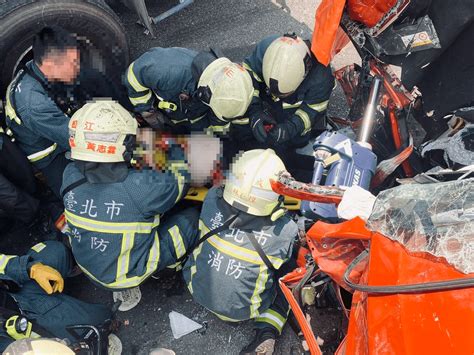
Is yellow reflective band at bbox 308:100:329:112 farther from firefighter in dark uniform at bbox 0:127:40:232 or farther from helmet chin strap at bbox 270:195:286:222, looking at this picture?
firefighter in dark uniform at bbox 0:127:40:232

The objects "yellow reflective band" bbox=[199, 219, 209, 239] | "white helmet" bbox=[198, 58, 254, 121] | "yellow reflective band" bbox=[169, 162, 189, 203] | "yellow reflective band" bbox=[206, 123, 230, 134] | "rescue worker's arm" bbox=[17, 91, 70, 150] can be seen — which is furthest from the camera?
"yellow reflective band" bbox=[206, 123, 230, 134]

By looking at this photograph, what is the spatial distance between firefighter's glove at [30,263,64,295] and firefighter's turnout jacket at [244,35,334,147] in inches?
73.2

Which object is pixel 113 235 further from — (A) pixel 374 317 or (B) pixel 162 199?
(A) pixel 374 317

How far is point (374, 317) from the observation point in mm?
1672

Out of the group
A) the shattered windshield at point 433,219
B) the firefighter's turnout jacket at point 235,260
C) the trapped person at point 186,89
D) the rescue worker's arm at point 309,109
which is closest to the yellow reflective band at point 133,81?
the trapped person at point 186,89

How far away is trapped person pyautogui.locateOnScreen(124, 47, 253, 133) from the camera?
3.19m

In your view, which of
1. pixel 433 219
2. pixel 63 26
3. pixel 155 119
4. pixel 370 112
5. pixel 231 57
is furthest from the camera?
pixel 231 57

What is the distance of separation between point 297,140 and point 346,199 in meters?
1.59

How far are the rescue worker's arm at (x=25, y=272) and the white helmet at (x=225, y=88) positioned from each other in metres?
1.62

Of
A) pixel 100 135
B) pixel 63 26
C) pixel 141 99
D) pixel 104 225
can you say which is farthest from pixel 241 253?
pixel 63 26

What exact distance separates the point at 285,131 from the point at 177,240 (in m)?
1.21

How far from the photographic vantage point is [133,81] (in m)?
3.62

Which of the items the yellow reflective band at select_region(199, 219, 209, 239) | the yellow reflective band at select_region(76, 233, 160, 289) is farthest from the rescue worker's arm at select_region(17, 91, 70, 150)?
the yellow reflective band at select_region(199, 219, 209, 239)

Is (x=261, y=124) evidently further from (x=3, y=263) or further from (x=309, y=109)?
(x=3, y=263)
